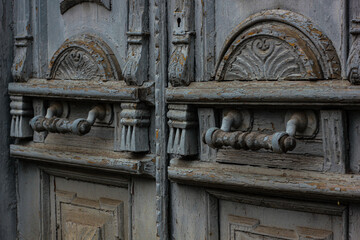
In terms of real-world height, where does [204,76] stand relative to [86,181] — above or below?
above

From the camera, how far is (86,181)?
1766 mm

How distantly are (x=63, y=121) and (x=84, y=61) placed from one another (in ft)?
0.68

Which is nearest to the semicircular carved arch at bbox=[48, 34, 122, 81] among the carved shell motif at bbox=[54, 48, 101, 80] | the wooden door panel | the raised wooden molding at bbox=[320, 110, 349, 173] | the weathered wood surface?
the carved shell motif at bbox=[54, 48, 101, 80]

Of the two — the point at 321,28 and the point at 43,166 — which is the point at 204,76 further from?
the point at 43,166

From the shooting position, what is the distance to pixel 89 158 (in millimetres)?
1651

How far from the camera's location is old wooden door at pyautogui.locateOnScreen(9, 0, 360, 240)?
1.20m

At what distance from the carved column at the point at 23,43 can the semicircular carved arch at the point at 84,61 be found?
115 mm

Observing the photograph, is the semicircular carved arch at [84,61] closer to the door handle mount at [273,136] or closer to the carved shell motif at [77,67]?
the carved shell motif at [77,67]

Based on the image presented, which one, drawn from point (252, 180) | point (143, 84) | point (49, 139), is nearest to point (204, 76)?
point (143, 84)

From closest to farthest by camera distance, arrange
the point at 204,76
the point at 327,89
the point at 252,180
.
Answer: the point at 327,89 < the point at 252,180 < the point at 204,76

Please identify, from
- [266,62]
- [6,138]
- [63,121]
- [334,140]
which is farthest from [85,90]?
[334,140]

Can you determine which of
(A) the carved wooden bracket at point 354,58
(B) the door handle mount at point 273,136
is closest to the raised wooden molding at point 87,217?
(B) the door handle mount at point 273,136

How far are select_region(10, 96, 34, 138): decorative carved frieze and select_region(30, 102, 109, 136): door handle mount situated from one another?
0.40 feet

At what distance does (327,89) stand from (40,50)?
1048 mm
